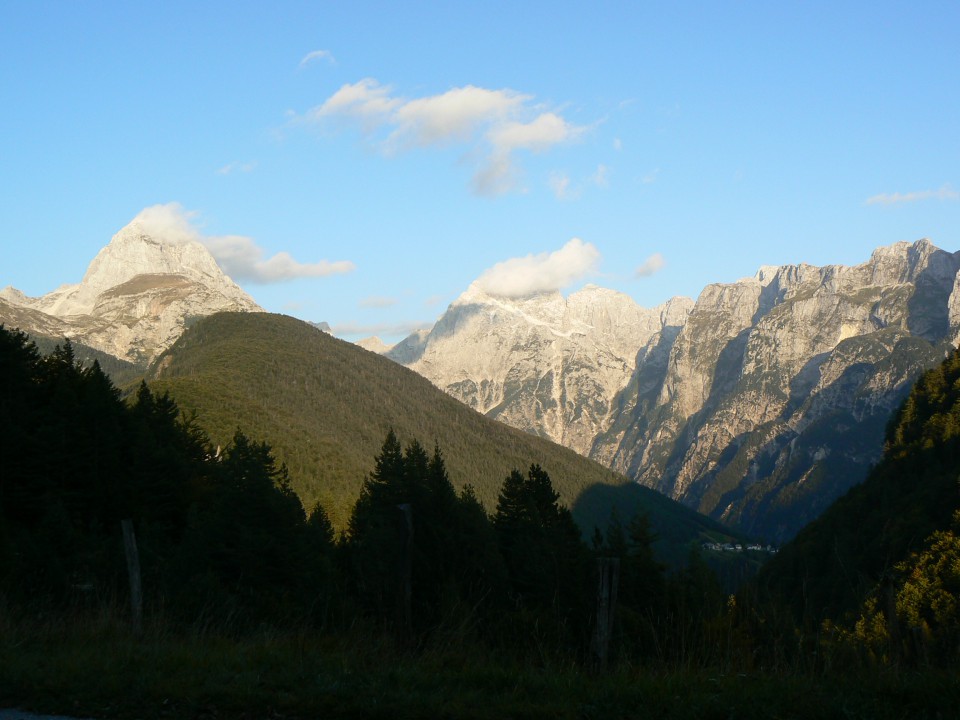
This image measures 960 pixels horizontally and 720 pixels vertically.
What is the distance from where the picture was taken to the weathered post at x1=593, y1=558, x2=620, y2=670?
11.0 meters

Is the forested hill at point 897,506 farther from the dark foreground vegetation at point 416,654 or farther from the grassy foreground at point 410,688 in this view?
the grassy foreground at point 410,688

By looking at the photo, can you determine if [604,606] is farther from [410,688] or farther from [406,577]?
[406,577]

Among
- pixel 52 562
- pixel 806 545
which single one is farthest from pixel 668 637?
pixel 806 545

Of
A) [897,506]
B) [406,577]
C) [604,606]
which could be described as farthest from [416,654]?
[897,506]

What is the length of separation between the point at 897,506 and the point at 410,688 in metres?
87.9

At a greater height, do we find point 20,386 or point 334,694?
point 20,386

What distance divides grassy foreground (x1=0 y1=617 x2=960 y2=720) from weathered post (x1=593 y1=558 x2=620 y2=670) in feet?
1.06

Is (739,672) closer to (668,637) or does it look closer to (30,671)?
(668,637)

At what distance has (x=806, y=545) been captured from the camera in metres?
96.5

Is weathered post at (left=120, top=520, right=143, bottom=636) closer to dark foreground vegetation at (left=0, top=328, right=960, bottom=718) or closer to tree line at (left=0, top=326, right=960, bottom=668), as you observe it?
dark foreground vegetation at (left=0, top=328, right=960, bottom=718)

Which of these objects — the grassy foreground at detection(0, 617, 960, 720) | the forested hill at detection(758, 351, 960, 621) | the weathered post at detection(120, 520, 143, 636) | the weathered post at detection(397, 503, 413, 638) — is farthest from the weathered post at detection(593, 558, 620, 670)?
the forested hill at detection(758, 351, 960, 621)

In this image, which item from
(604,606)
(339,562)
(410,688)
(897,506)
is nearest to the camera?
(410,688)

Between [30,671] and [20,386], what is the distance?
130 ft

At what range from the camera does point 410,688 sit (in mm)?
10086
